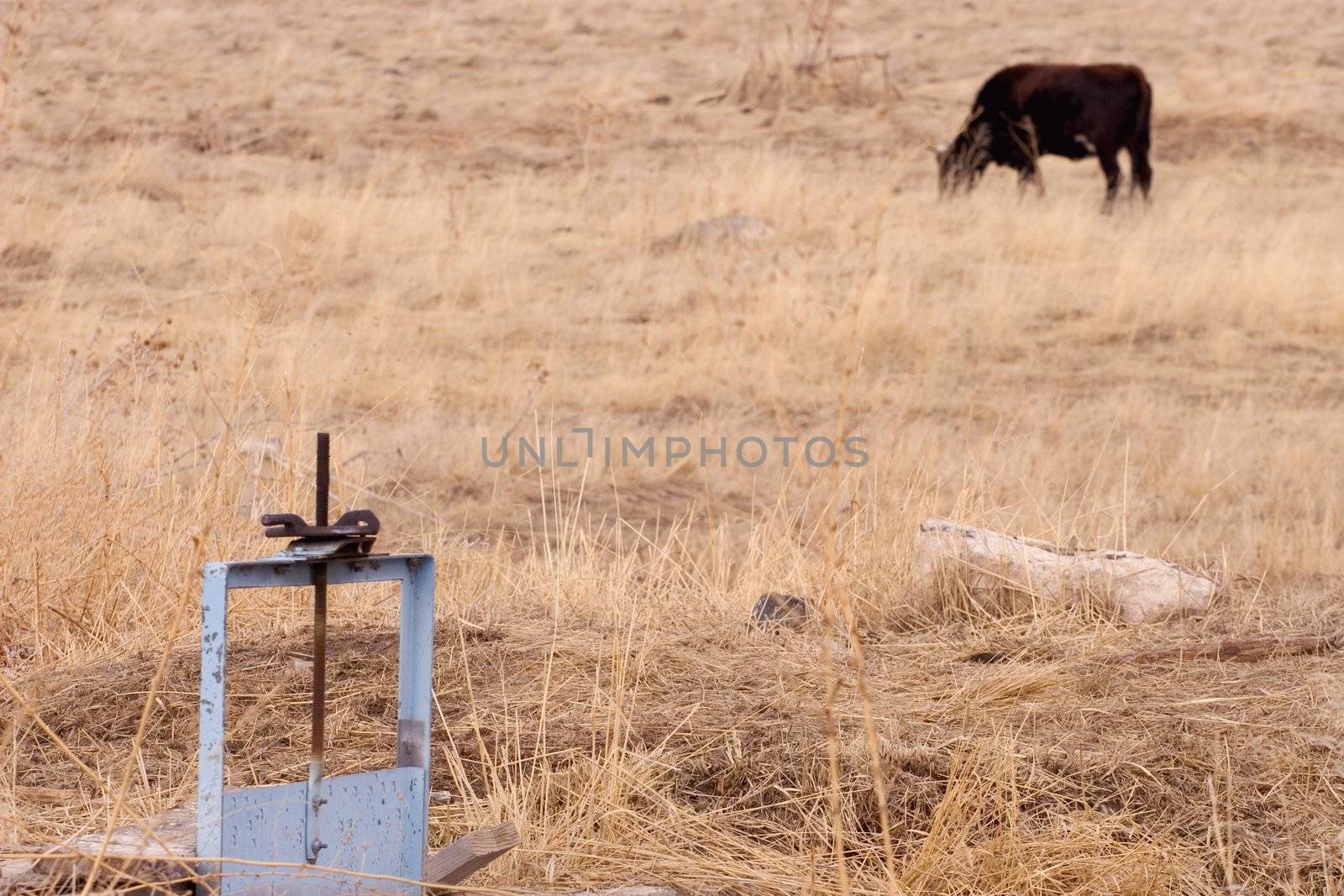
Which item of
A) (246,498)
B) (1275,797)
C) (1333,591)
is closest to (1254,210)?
(1333,591)

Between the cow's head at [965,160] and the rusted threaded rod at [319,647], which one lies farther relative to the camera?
the cow's head at [965,160]

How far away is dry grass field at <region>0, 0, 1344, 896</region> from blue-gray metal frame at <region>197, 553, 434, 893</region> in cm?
13

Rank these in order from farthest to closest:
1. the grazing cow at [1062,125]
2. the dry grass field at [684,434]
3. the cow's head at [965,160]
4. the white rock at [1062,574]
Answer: the grazing cow at [1062,125], the cow's head at [965,160], the white rock at [1062,574], the dry grass field at [684,434]

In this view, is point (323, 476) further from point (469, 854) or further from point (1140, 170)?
point (1140, 170)

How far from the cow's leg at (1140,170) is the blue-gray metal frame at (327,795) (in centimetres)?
1233

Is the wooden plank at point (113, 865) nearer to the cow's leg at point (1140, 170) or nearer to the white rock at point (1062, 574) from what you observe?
the white rock at point (1062, 574)

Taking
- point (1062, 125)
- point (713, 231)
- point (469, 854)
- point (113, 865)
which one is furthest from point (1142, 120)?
point (113, 865)

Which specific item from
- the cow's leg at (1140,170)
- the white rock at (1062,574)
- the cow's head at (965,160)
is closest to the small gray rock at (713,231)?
the cow's head at (965,160)

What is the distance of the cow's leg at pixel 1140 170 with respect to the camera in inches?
536

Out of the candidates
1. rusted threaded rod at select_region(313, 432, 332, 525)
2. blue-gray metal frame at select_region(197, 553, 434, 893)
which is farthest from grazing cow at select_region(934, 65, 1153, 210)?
rusted threaded rod at select_region(313, 432, 332, 525)

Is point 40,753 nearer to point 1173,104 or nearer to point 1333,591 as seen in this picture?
point 1333,591

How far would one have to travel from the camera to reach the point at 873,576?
4.37m

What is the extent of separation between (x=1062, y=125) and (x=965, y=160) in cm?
106

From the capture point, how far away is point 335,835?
229 cm
